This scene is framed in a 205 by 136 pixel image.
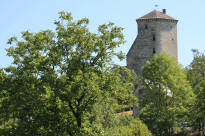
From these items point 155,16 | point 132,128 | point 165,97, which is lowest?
point 132,128

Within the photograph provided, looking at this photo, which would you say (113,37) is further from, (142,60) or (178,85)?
(142,60)

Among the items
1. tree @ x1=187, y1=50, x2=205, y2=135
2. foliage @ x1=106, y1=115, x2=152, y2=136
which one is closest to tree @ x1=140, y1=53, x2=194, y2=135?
tree @ x1=187, y1=50, x2=205, y2=135

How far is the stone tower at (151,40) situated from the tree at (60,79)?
50.1 metres

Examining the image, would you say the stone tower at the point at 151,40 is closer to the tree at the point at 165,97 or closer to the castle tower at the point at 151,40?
the castle tower at the point at 151,40

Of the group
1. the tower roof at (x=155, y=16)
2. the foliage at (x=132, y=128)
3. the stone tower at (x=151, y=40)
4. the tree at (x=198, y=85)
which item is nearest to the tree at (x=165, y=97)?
the tree at (x=198, y=85)

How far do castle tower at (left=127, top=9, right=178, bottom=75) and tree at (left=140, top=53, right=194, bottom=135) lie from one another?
1920 centimetres

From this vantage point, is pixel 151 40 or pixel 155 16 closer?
pixel 151 40

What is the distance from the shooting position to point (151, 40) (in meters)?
81.4

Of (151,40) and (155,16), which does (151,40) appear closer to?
(151,40)

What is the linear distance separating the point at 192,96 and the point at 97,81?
102 feet

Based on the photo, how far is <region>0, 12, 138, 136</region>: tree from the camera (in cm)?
2915

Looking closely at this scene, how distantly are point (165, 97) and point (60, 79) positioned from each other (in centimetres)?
3047

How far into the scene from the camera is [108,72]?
30.6 meters

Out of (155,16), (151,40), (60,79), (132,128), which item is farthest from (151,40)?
(60,79)
